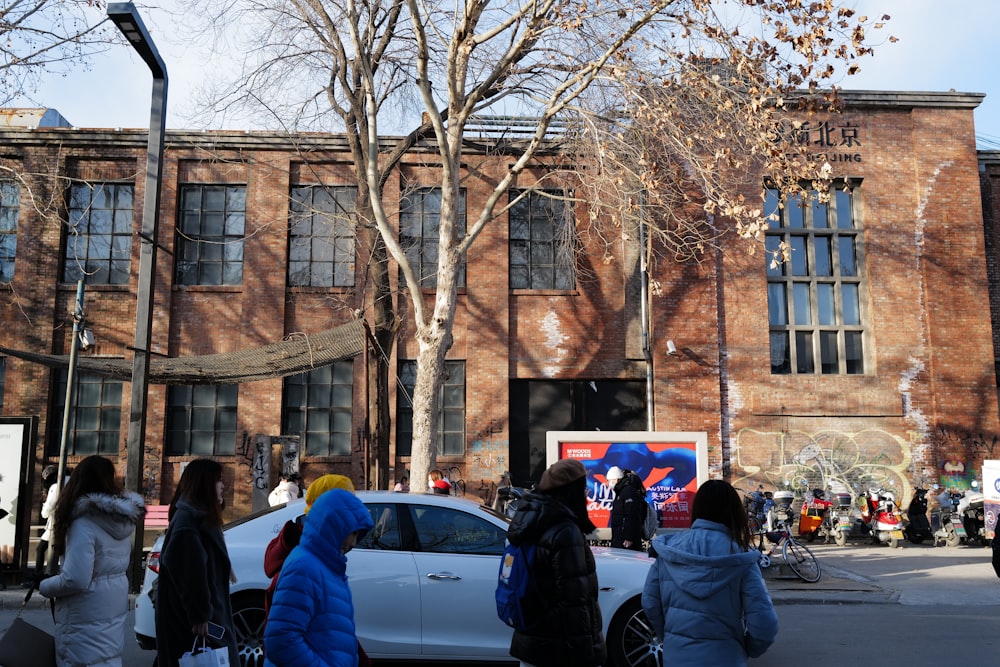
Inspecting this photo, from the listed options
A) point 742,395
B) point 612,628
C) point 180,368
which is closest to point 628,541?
point 612,628

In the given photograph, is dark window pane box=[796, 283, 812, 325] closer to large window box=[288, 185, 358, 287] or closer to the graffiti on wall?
the graffiti on wall

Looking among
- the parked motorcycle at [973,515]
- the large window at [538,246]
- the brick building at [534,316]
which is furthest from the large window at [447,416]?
the parked motorcycle at [973,515]

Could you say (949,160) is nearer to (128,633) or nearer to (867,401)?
(867,401)

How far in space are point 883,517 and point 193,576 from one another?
1672 centimetres

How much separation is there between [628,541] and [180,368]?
7763 mm

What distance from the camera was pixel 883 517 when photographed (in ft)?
58.1

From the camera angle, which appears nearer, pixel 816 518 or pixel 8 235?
pixel 816 518

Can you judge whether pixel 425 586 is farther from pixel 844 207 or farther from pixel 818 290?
pixel 844 207

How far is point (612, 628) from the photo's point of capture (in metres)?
6.93

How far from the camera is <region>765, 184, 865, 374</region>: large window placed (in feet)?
66.7

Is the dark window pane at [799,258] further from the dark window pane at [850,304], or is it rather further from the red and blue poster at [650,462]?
the red and blue poster at [650,462]

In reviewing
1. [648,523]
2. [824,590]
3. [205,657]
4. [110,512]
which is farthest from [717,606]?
[824,590]

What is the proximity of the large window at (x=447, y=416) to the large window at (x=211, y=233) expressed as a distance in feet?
15.7

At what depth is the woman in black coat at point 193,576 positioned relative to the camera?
4133 mm
